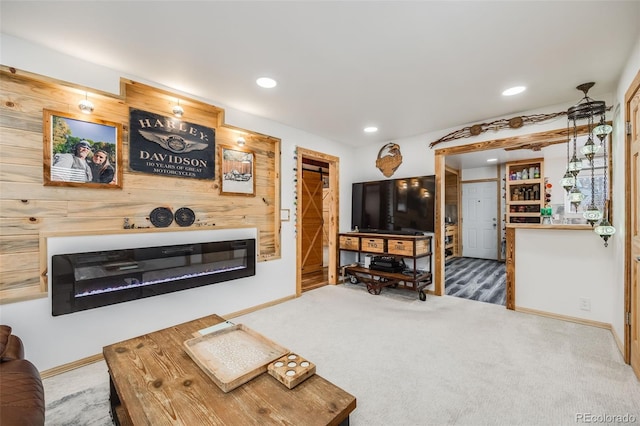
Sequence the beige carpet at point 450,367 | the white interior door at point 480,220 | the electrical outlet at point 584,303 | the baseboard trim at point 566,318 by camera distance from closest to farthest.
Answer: the beige carpet at point 450,367
the baseboard trim at point 566,318
the electrical outlet at point 584,303
the white interior door at point 480,220

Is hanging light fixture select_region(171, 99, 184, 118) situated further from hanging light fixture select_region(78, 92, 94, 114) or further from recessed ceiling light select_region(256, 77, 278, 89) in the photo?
recessed ceiling light select_region(256, 77, 278, 89)

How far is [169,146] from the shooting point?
9.05ft

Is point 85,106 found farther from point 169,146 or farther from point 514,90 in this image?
point 514,90

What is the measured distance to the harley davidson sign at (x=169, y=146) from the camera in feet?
8.35

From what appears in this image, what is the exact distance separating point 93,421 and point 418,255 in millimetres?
3587

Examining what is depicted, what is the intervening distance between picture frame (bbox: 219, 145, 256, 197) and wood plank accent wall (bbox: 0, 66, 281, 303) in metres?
0.08

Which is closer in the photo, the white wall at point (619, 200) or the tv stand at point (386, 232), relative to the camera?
the white wall at point (619, 200)

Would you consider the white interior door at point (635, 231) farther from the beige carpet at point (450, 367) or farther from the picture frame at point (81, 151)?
the picture frame at point (81, 151)

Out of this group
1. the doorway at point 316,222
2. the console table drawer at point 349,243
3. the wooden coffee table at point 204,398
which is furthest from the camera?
the doorway at point 316,222

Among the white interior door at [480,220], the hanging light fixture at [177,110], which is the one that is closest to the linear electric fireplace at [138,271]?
the hanging light fixture at [177,110]

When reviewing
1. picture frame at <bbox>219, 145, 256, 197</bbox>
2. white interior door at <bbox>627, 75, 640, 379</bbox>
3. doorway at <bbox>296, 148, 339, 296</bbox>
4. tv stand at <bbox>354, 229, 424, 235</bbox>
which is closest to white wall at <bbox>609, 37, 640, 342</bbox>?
white interior door at <bbox>627, 75, 640, 379</bbox>

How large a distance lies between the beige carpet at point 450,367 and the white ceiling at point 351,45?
8.02 feet

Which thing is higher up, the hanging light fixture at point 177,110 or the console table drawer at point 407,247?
the hanging light fixture at point 177,110

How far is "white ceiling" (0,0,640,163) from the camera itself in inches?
→ 66.6
